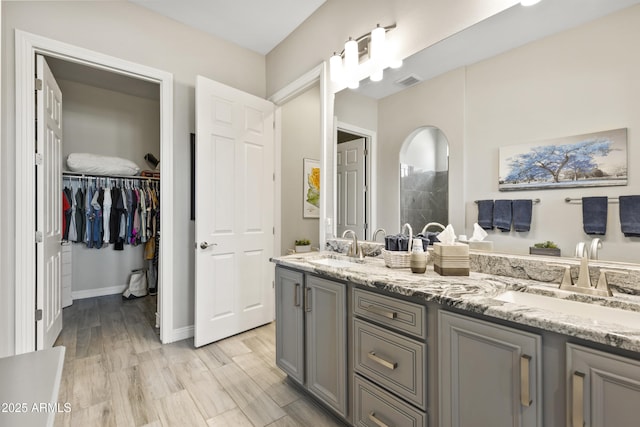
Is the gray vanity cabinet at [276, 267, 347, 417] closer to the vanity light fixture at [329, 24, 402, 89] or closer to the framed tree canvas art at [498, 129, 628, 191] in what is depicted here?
the framed tree canvas art at [498, 129, 628, 191]

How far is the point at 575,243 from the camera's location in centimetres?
122

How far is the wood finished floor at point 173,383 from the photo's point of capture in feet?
5.42

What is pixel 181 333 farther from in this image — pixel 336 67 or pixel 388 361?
pixel 336 67

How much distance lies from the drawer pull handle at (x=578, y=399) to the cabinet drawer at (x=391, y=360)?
457mm

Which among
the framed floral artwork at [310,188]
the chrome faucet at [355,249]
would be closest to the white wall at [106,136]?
the framed floral artwork at [310,188]

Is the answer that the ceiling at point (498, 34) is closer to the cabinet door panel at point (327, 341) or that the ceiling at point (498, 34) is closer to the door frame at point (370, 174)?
the door frame at point (370, 174)

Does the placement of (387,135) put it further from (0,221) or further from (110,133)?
(110,133)

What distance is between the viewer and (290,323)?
1.86 m

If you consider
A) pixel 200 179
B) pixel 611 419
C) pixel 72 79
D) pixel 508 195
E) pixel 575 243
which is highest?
pixel 72 79

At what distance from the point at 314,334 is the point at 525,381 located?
1.05 m

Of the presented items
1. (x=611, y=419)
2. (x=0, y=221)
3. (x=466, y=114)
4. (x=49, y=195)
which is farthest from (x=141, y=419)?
(x=466, y=114)

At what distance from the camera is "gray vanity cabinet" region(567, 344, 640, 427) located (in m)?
0.73

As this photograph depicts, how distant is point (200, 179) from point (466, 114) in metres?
2.05

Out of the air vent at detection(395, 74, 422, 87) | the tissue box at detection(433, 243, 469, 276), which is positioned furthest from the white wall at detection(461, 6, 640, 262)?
the air vent at detection(395, 74, 422, 87)
